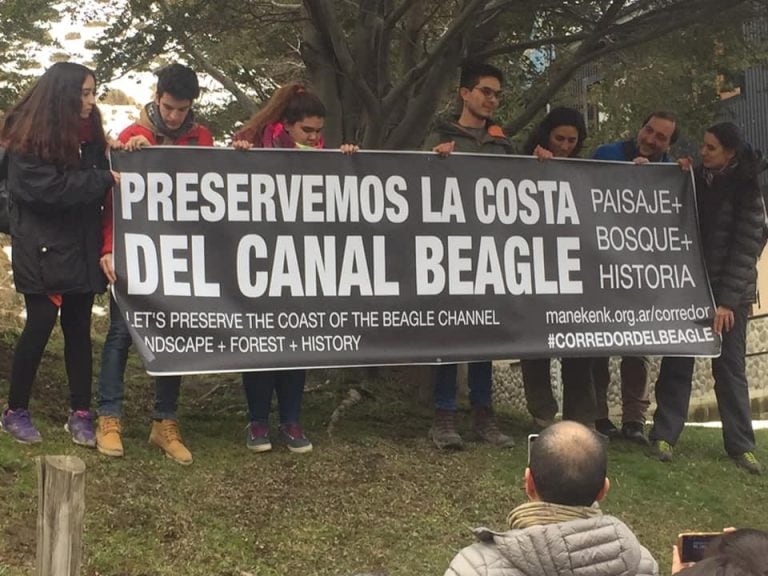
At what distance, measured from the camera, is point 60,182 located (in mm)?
5145

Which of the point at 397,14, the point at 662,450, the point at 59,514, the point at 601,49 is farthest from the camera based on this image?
the point at 601,49

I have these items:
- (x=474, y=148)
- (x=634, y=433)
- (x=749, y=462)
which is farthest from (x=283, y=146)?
(x=749, y=462)

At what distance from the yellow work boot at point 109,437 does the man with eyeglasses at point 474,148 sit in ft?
6.19

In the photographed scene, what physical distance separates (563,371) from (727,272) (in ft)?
3.97

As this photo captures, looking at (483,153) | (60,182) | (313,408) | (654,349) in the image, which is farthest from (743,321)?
(60,182)

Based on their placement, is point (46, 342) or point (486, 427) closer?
point (46, 342)

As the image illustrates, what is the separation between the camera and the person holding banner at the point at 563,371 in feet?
21.7

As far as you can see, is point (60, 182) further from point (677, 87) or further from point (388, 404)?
point (677, 87)

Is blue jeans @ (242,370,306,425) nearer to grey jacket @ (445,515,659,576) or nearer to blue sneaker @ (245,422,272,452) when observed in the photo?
blue sneaker @ (245,422,272,452)

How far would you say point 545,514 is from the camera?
8.69 ft

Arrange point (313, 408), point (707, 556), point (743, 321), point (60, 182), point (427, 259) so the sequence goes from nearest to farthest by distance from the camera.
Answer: point (707, 556)
point (60, 182)
point (427, 259)
point (743, 321)
point (313, 408)

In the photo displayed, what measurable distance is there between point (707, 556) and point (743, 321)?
483 cm

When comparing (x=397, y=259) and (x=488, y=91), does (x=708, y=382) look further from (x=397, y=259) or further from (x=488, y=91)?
(x=397, y=259)

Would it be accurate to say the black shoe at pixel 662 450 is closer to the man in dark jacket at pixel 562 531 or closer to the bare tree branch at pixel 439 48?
the bare tree branch at pixel 439 48
